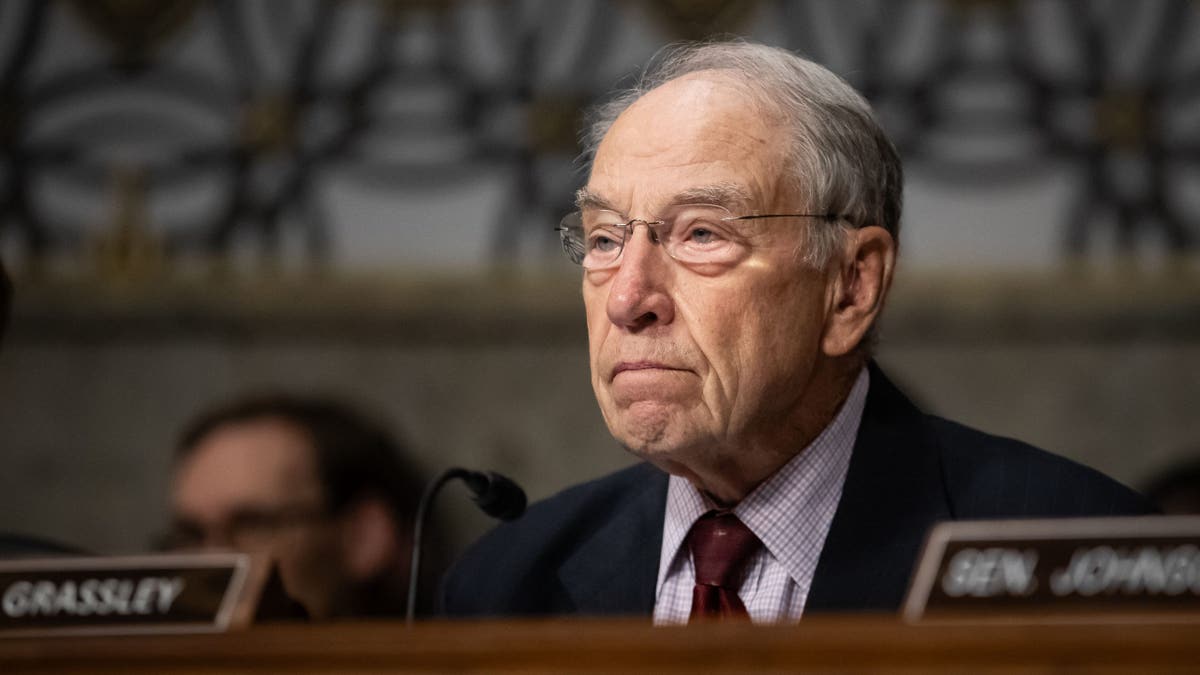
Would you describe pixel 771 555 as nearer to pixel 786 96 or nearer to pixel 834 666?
pixel 786 96

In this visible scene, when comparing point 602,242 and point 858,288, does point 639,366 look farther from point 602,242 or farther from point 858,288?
point 858,288

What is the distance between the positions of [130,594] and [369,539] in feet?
7.81

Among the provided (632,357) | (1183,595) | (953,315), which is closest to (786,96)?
(632,357)

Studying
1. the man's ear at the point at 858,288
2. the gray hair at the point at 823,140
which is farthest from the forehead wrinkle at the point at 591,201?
the man's ear at the point at 858,288

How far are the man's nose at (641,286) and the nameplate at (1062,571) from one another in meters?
0.77

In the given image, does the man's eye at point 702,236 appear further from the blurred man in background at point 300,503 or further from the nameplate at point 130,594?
the blurred man in background at point 300,503

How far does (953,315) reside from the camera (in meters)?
5.26

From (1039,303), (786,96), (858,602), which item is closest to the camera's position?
(858,602)

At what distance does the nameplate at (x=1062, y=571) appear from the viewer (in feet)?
5.49

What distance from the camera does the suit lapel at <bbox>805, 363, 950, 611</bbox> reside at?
2.39 meters

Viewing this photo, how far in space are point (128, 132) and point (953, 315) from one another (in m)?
2.85

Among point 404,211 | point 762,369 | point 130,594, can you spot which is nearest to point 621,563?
point 762,369

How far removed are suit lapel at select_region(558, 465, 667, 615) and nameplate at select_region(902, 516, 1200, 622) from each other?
894 mm

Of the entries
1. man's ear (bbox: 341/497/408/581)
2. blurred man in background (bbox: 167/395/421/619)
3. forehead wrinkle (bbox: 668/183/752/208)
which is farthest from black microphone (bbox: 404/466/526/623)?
man's ear (bbox: 341/497/408/581)
